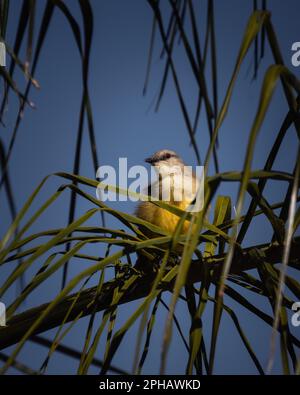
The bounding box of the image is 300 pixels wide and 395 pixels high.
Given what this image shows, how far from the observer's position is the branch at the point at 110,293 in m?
1.09

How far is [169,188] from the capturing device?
289 cm

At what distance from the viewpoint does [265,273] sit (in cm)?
103

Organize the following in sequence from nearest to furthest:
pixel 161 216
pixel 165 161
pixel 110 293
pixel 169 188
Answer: pixel 110 293, pixel 161 216, pixel 169 188, pixel 165 161

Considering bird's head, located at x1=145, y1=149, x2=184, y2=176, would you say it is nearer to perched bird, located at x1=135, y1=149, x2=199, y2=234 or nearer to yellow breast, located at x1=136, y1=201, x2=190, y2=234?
perched bird, located at x1=135, y1=149, x2=199, y2=234

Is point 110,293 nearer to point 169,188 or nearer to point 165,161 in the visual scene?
point 169,188

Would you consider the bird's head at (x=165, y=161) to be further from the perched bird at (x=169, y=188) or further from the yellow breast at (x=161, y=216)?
the yellow breast at (x=161, y=216)

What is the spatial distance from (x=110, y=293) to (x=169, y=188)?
171 centimetres

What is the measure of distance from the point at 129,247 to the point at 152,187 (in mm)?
2060

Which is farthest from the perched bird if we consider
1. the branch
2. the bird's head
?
the branch

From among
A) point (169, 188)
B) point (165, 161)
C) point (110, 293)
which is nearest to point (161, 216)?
point (169, 188)
